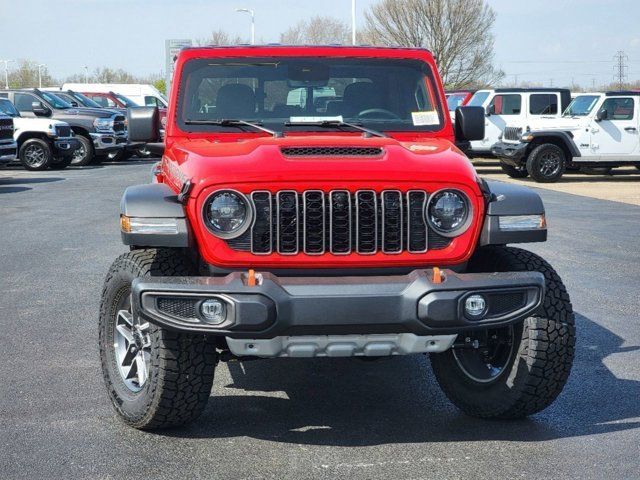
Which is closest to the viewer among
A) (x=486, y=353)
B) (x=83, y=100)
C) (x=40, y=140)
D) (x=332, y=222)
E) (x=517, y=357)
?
(x=332, y=222)

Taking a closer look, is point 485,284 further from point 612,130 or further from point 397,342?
point 612,130

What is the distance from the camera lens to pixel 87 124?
28.3 m

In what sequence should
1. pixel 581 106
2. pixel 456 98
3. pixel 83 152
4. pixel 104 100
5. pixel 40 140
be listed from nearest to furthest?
pixel 581 106
pixel 40 140
pixel 456 98
pixel 83 152
pixel 104 100

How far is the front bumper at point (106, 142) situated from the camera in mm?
28828

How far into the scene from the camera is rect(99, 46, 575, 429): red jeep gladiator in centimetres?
459

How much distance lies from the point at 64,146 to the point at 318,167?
22131 mm

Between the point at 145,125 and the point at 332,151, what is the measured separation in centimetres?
173

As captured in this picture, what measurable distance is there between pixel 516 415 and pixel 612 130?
1925cm

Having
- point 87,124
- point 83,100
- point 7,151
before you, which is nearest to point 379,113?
point 7,151

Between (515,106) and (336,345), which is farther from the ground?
(336,345)

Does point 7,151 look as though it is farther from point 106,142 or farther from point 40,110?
point 106,142

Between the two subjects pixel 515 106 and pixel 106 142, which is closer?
pixel 515 106

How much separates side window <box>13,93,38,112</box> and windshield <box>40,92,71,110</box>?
3.28 feet

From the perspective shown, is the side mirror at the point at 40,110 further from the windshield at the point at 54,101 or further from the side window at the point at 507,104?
the side window at the point at 507,104
